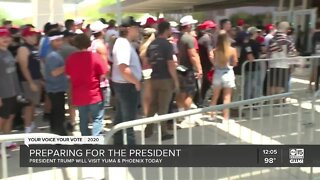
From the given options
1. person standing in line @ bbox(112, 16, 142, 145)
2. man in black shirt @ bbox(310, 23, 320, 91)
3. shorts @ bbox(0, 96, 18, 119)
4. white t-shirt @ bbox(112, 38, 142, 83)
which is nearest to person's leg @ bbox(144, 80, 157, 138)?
person standing in line @ bbox(112, 16, 142, 145)

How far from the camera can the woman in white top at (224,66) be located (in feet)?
20.3

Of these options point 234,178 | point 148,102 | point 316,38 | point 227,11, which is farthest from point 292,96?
point 227,11

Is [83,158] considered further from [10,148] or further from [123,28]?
[10,148]

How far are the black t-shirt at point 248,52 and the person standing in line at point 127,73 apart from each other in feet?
9.37

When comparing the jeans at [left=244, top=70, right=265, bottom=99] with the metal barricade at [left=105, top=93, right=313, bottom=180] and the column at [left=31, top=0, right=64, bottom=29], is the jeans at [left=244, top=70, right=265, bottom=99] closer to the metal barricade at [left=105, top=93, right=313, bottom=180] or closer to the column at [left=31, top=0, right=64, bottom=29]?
the metal barricade at [left=105, top=93, right=313, bottom=180]

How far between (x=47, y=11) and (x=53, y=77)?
10779 millimetres

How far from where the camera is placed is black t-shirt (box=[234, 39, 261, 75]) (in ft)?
23.6

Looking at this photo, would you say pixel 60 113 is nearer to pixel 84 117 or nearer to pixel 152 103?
pixel 84 117

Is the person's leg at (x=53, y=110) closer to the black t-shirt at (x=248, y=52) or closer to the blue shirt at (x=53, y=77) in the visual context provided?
the blue shirt at (x=53, y=77)

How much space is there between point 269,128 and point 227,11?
22.2 meters

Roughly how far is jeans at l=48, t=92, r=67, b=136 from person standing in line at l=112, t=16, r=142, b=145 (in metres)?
1.02

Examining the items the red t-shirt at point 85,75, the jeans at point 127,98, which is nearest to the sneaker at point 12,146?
the red t-shirt at point 85,75

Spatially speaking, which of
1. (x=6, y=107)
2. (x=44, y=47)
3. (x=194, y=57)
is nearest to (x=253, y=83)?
(x=194, y=57)

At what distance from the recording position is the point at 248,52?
7156 mm
